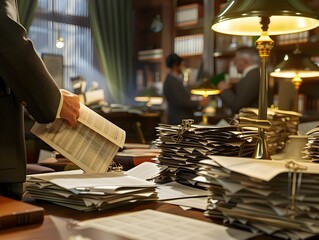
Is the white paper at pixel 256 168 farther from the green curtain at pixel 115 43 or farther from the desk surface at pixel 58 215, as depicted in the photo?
the green curtain at pixel 115 43

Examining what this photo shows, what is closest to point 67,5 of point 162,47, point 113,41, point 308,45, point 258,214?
point 113,41

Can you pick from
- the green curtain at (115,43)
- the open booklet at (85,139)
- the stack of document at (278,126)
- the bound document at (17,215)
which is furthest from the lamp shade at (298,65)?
the green curtain at (115,43)

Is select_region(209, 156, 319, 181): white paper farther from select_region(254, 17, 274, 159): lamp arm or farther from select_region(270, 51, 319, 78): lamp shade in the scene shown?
select_region(270, 51, 319, 78): lamp shade

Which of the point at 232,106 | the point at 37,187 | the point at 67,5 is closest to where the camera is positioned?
the point at 37,187

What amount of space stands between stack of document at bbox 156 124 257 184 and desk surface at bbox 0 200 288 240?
24 centimetres

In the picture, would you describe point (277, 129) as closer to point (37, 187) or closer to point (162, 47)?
point (37, 187)

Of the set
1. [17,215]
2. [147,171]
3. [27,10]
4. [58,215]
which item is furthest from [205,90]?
[27,10]

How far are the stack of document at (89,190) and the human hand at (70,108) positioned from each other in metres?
0.15

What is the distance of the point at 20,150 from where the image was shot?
117 centimetres

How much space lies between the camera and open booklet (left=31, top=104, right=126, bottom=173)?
3.75 ft

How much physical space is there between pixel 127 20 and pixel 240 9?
6134 mm

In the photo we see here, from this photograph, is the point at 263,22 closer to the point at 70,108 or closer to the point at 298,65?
the point at 70,108

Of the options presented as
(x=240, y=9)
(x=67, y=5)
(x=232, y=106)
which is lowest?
(x=232, y=106)

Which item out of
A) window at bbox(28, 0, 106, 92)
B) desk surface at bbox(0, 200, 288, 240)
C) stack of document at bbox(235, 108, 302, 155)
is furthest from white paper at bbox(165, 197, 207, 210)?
window at bbox(28, 0, 106, 92)
